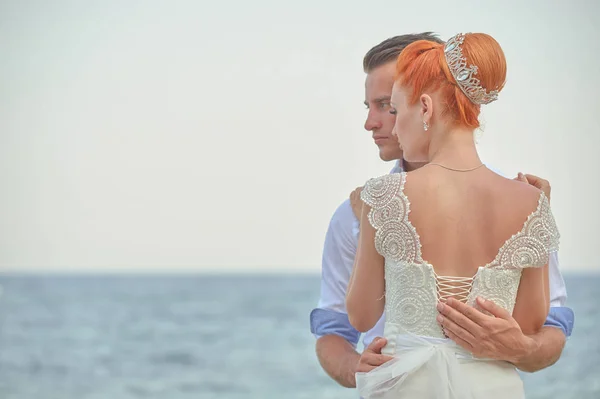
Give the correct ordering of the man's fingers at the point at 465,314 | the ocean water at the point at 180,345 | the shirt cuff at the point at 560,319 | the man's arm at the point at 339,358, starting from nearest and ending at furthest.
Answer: the man's fingers at the point at 465,314, the shirt cuff at the point at 560,319, the man's arm at the point at 339,358, the ocean water at the point at 180,345

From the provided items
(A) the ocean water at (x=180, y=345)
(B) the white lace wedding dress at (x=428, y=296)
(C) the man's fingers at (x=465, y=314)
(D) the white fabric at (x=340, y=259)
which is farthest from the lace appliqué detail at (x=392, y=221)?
(A) the ocean water at (x=180, y=345)

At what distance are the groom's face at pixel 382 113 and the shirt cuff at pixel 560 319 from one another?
23.1 inches

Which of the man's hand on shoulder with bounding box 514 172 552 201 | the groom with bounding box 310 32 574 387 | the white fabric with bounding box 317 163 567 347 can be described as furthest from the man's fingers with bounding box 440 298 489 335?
the white fabric with bounding box 317 163 567 347

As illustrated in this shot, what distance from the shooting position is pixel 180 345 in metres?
19.0

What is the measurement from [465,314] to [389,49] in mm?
888

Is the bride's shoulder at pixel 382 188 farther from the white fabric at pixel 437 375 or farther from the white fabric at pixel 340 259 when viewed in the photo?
the white fabric at pixel 340 259

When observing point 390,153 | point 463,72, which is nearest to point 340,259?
point 390,153

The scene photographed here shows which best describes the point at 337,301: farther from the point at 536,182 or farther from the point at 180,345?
the point at 180,345

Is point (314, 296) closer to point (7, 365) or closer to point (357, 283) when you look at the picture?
point (7, 365)

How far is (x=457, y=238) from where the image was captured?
204cm

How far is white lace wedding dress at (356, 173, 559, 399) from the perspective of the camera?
2062 mm

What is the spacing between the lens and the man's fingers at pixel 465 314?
6.70 feet

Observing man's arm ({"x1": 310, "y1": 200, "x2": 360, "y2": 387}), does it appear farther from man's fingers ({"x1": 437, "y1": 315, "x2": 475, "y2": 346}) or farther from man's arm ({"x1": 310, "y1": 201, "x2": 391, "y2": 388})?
man's fingers ({"x1": 437, "y1": 315, "x2": 475, "y2": 346})

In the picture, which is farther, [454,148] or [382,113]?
Result: [382,113]
